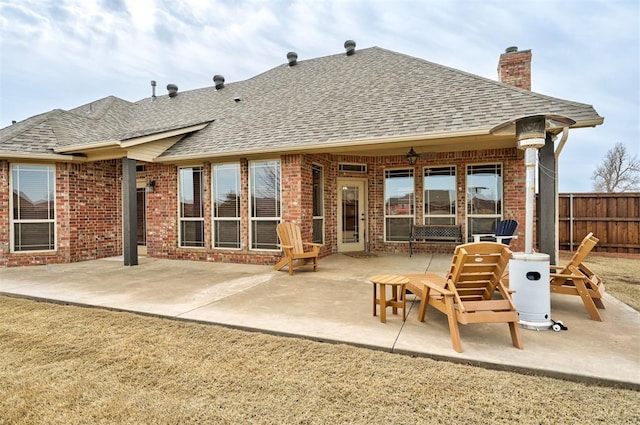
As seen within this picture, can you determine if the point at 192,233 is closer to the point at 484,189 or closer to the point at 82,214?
the point at 82,214

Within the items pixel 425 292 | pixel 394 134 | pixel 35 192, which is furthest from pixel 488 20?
pixel 35 192

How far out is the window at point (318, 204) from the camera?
26.9 ft

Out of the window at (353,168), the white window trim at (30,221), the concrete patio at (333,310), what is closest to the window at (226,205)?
the concrete patio at (333,310)

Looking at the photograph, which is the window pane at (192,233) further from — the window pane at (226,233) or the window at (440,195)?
the window at (440,195)

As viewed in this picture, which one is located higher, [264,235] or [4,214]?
[4,214]

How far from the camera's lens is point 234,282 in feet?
18.5

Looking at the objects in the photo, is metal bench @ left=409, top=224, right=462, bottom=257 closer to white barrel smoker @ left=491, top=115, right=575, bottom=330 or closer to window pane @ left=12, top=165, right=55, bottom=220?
white barrel smoker @ left=491, top=115, right=575, bottom=330

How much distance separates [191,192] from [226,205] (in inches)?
44.4

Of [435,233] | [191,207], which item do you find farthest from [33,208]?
[435,233]

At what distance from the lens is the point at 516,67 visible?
810 cm

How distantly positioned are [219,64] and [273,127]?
52.9 ft

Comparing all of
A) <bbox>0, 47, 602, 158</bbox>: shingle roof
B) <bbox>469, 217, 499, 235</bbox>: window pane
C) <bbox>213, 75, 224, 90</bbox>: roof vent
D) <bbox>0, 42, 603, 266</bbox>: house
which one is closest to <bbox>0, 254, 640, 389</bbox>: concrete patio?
<bbox>0, 42, 603, 266</bbox>: house

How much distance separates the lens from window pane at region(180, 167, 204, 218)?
8.18 m

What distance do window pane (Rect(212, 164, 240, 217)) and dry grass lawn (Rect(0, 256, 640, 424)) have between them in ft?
15.7
